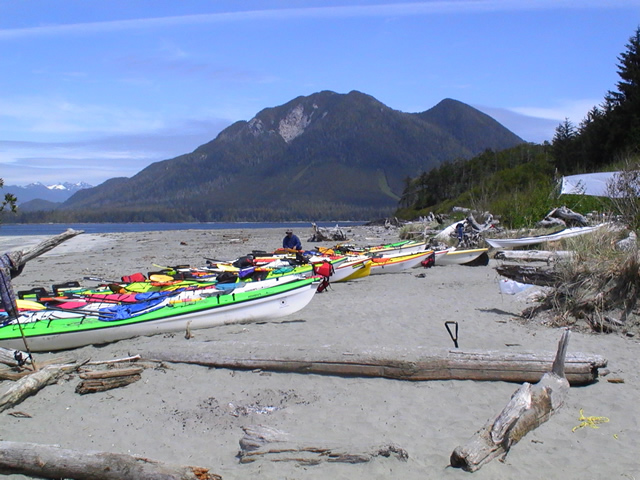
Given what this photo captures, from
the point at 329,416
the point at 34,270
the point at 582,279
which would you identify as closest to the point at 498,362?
the point at 329,416

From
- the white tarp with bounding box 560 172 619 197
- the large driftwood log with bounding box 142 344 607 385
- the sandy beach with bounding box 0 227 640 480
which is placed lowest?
the sandy beach with bounding box 0 227 640 480

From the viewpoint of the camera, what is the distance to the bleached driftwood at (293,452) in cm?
412

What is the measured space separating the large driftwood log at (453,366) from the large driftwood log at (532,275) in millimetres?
3276

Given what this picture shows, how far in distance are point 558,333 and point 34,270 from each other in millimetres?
19364

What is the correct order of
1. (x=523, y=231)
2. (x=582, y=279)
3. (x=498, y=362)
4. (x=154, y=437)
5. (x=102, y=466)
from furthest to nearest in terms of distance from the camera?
(x=523, y=231) < (x=582, y=279) < (x=498, y=362) < (x=154, y=437) < (x=102, y=466)

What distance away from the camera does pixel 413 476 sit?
13.1 ft

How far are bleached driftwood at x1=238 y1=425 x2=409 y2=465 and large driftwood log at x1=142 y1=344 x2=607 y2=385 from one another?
1.58 meters

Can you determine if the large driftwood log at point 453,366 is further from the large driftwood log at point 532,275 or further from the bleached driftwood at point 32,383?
the large driftwood log at point 532,275

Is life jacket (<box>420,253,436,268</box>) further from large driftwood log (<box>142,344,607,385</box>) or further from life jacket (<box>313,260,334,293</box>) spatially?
large driftwood log (<box>142,344,607,385</box>)

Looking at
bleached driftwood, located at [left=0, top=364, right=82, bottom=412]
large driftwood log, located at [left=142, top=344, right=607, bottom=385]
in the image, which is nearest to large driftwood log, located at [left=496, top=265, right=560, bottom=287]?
large driftwood log, located at [left=142, top=344, right=607, bottom=385]

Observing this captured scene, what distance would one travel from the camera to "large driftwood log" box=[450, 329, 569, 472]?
4.04m

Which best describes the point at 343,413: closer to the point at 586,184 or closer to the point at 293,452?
the point at 293,452

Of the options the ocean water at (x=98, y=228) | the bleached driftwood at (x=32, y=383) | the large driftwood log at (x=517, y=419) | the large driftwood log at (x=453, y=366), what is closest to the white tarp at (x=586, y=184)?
the large driftwood log at (x=453, y=366)

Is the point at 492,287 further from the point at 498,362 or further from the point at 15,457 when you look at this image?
the point at 15,457
